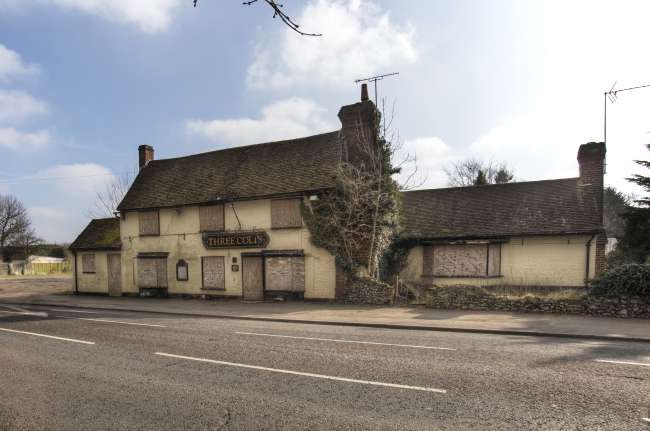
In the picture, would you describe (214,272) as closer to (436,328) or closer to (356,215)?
(356,215)

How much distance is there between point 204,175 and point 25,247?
5263 cm

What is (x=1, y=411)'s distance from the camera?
17.4ft

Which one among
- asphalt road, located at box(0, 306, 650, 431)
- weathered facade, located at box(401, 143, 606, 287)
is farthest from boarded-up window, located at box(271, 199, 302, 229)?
asphalt road, located at box(0, 306, 650, 431)

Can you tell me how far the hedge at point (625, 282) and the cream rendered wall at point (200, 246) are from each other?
10308 millimetres

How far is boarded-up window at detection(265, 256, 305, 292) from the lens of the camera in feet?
58.6

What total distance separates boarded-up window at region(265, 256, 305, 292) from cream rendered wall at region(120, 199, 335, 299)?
0.35 m

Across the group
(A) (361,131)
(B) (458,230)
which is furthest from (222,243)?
(B) (458,230)

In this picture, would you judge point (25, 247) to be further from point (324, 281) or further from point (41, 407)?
point (41, 407)

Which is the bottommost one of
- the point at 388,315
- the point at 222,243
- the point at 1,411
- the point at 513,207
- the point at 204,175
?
the point at 388,315

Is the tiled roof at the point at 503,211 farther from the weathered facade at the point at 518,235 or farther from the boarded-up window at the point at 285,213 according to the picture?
the boarded-up window at the point at 285,213

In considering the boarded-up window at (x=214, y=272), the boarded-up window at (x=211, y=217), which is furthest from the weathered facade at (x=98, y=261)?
the boarded-up window at (x=214, y=272)

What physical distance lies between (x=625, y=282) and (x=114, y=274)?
26110 mm

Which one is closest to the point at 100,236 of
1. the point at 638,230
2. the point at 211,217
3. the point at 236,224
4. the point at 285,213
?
the point at 211,217

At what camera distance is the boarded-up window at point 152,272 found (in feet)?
70.4
